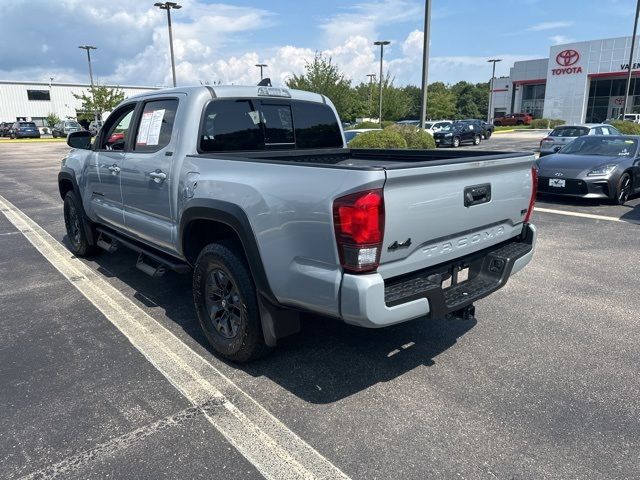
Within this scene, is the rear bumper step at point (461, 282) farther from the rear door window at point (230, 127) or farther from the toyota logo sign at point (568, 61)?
the toyota logo sign at point (568, 61)

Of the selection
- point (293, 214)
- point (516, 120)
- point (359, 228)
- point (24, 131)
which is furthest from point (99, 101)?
point (359, 228)

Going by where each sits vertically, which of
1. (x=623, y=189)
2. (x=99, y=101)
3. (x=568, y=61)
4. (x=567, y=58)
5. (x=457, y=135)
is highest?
(x=567, y=58)

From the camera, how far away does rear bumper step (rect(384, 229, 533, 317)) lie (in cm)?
276

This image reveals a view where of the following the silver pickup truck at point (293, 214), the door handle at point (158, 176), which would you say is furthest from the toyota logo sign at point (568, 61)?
the door handle at point (158, 176)

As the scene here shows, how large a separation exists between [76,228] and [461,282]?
502 centimetres

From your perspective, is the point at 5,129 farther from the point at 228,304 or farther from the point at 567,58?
the point at 567,58

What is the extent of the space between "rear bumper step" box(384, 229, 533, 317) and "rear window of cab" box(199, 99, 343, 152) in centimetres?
196

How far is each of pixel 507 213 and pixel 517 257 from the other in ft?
1.06

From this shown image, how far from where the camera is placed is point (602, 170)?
9.35 m

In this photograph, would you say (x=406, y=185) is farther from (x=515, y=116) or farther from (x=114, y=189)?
(x=515, y=116)

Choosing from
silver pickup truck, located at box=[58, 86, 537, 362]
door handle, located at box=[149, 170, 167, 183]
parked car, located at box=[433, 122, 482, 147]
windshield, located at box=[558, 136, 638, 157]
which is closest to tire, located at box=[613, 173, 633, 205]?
Result: windshield, located at box=[558, 136, 638, 157]

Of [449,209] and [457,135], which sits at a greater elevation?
[449,209]

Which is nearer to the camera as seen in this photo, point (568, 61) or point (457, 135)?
point (457, 135)

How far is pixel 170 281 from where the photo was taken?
5.31 meters
